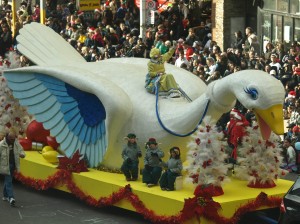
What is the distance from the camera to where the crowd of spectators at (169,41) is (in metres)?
27.6

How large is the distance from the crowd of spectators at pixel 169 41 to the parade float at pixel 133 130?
276cm

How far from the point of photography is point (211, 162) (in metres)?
19.0

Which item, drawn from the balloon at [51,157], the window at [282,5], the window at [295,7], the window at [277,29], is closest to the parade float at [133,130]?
the balloon at [51,157]

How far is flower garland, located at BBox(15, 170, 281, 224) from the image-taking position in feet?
60.5

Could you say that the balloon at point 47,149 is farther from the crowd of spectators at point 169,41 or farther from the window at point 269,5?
the window at point 269,5

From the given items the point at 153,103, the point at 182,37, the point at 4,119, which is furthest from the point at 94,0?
the point at 153,103

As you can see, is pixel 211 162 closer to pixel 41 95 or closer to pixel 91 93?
pixel 91 93

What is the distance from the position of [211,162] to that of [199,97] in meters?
1.34

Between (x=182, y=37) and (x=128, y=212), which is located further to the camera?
(x=182, y=37)

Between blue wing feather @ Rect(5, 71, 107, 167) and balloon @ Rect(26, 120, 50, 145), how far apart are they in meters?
0.77

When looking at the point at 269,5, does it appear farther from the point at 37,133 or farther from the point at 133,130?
the point at 133,130

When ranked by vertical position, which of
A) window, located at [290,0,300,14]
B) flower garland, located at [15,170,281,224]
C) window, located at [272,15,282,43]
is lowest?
flower garland, located at [15,170,281,224]

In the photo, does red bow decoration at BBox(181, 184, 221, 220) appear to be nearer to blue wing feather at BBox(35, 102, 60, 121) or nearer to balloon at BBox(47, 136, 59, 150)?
blue wing feather at BBox(35, 102, 60, 121)

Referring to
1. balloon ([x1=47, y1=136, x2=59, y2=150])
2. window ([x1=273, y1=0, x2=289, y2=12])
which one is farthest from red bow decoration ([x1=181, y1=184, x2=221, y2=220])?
window ([x1=273, y1=0, x2=289, y2=12])
